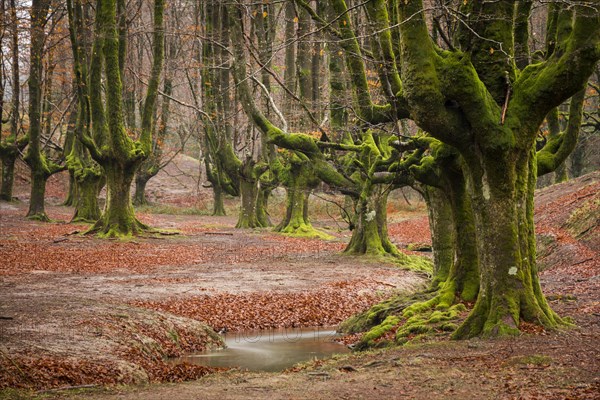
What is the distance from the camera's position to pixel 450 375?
21.9ft

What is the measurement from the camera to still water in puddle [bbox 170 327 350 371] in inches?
390

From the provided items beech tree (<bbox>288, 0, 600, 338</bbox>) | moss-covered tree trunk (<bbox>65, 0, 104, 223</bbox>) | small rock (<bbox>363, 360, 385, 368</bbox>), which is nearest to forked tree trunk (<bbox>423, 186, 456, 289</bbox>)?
beech tree (<bbox>288, 0, 600, 338</bbox>)

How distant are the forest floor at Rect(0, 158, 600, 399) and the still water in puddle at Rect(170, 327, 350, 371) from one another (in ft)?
1.47

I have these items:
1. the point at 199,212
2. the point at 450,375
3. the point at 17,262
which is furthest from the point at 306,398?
the point at 199,212

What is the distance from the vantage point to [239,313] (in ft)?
44.5

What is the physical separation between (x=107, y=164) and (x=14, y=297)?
43.8ft

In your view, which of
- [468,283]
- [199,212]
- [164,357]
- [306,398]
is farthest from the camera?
[199,212]

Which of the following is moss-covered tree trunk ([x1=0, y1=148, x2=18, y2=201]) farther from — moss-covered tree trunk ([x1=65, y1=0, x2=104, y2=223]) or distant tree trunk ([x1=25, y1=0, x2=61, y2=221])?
distant tree trunk ([x1=25, y1=0, x2=61, y2=221])

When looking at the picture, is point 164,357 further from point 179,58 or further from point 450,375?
point 179,58

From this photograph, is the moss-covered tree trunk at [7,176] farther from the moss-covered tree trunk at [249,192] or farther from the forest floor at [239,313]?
the moss-covered tree trunk at [249,192]

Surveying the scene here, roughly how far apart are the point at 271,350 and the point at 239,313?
2680 millimetres

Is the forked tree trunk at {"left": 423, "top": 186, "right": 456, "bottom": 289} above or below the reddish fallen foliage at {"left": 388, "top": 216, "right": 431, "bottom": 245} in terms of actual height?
above

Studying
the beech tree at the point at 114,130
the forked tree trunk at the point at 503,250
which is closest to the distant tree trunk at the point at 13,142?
the beech tree at the point at 114,130

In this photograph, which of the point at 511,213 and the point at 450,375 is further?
the point at 511,213
